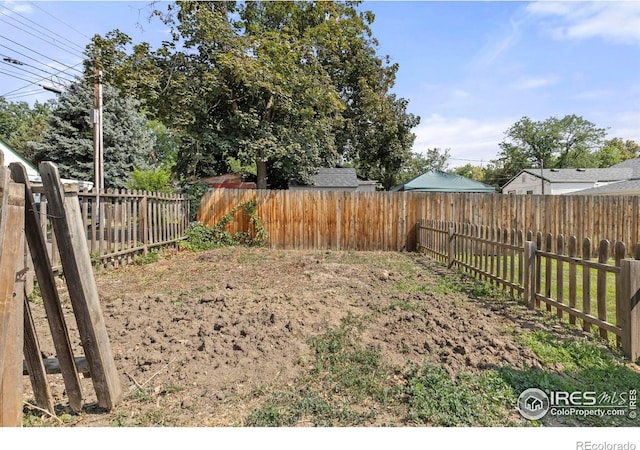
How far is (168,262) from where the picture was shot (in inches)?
301

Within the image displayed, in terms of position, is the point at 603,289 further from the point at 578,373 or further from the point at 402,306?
the point at 402,306

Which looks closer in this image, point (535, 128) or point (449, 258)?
point (449, 258)

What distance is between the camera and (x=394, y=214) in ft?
33.3

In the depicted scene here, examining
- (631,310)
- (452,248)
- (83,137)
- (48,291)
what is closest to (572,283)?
(631,310)

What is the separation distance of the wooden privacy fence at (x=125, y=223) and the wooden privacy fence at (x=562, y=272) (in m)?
6.66

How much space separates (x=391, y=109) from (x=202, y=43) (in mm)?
10640

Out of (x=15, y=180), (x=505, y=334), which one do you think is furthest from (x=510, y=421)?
(x=15, y=180)

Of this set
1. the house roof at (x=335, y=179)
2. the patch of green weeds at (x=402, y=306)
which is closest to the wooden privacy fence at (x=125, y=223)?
the patch of green weeds at (x=402, y=306)

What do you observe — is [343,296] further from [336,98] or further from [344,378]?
[336,98]

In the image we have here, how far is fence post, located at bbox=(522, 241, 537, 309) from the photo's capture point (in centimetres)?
412

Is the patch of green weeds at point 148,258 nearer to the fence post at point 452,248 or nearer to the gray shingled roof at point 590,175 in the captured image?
the fence post at point 452,248

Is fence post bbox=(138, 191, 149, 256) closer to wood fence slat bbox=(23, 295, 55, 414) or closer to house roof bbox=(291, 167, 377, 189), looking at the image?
wood fence slat bbox=(23, 295, 55, 414)

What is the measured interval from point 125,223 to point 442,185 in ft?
42.3

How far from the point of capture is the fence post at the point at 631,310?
9.13ft
